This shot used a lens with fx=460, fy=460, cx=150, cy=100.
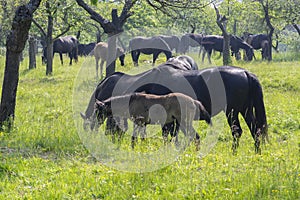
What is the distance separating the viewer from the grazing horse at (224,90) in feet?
28.2

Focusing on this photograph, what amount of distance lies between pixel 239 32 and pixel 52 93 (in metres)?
40.5

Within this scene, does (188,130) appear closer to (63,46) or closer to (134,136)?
(134,136)

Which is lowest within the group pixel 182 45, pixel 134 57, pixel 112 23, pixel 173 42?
pixel 134 57

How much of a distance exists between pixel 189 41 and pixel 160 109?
2707 centimetres

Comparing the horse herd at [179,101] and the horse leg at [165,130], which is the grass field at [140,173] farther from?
the horse leg at [165,130]

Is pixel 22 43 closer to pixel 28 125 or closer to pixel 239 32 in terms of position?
pixel 28 125

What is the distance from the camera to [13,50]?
31.2 ft

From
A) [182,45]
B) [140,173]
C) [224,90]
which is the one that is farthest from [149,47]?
[140,173]

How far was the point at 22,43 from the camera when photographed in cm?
951

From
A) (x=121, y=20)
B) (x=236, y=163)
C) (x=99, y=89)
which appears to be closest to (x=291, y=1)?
(x=121, y=20)

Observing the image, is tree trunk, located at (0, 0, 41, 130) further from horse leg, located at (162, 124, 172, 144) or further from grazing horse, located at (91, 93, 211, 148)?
horse leg, located at (162, 124, 172, 144)

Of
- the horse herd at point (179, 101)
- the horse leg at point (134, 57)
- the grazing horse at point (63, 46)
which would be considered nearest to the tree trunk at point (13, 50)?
the horse herd at point (179, 101)

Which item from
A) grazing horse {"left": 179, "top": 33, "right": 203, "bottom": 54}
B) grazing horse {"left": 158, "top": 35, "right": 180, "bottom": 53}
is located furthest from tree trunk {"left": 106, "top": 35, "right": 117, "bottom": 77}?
grazing horse {"left": 158, "top": 35, "right": 180, "bottom": 53}

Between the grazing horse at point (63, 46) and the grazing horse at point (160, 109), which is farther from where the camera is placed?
the grazing horse at point (63, 46)
